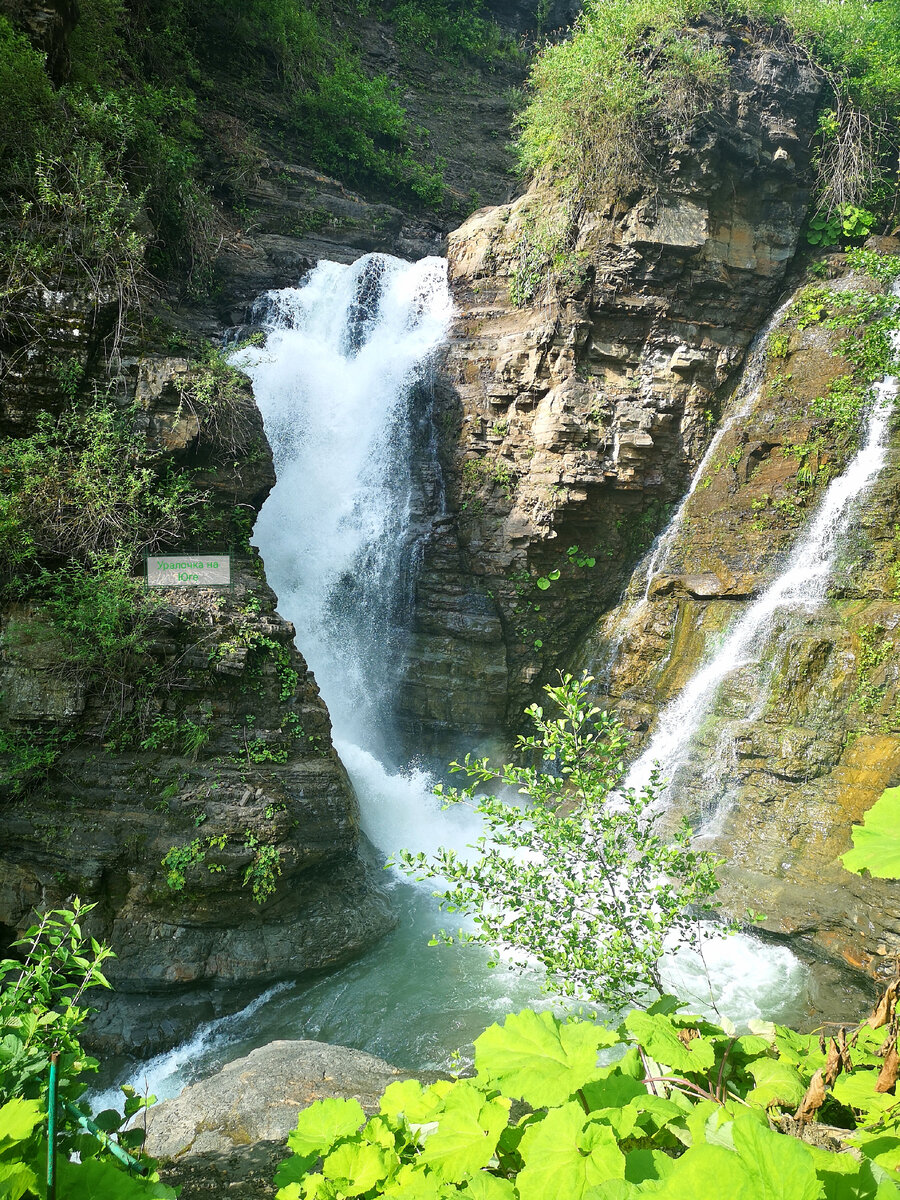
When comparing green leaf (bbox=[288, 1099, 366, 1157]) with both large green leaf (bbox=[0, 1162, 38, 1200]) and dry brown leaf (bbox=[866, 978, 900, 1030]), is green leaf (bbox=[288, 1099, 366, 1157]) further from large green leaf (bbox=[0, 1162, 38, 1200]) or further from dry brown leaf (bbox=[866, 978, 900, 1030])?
dry brown leaf (bbox=[866, 978, 900, 1030])

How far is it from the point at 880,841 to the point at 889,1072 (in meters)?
0.48

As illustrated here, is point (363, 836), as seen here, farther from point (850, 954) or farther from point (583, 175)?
point (583, 175)

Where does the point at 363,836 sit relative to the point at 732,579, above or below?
below

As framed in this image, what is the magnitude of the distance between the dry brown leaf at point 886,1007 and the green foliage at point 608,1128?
3 cm

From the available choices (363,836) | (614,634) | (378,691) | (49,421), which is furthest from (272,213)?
(363,836)

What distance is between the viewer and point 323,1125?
4.75 ft

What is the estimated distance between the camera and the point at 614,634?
988 centimetres

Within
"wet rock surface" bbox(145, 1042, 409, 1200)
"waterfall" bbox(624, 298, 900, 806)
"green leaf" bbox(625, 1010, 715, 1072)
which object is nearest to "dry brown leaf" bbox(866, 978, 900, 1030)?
"green leaf" bbox(625, 1010, 715, 1072)

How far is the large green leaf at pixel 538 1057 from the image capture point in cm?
134

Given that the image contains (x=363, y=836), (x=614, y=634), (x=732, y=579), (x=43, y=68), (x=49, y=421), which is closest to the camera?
(x=49, y=421)

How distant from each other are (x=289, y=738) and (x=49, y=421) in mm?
4134

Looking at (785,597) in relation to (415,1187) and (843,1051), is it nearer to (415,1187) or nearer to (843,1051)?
(843,1051)

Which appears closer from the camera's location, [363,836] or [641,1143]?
[641,1143]

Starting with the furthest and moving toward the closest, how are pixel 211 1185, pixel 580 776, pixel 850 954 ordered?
pixel 850 954 → pixel 580 776 → pixel 211 1185
